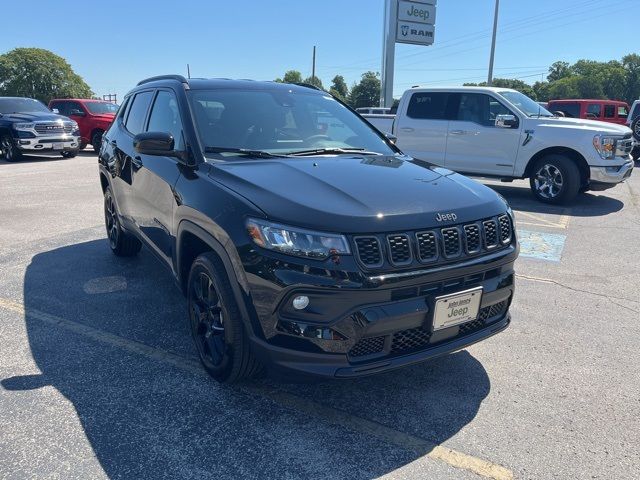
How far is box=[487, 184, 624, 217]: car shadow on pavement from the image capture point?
8172 mm

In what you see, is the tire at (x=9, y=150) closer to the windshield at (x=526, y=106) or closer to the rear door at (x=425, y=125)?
the rear door at (x=425, y=125)

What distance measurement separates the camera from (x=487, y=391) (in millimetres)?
3012

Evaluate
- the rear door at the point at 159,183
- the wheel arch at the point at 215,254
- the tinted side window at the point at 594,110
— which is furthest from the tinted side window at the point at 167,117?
the tinted side window at the point at 594,110

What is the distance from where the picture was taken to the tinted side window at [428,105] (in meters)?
9.73

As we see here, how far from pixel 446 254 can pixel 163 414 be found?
174 cm

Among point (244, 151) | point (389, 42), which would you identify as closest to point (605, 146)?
point (244, 151)

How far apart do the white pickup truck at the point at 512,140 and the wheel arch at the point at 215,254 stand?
20.0 ft

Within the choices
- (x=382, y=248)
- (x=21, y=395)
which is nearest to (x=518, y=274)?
(x=382, y=248)

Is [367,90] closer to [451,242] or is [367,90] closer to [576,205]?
[576,205]

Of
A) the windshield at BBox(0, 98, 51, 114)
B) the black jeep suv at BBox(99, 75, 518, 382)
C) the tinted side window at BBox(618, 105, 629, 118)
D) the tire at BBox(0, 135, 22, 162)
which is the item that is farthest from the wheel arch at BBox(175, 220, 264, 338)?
the tinted side window at BBox(618, 105, 629, 118)

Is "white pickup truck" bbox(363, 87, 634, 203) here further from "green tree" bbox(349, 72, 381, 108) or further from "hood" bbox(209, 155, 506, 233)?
"green tree" bbox(349, 72, 381, 108)

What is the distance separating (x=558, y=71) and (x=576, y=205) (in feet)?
418

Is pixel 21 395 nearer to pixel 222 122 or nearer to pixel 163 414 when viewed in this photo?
pixel 163 414

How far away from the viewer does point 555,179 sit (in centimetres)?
861
